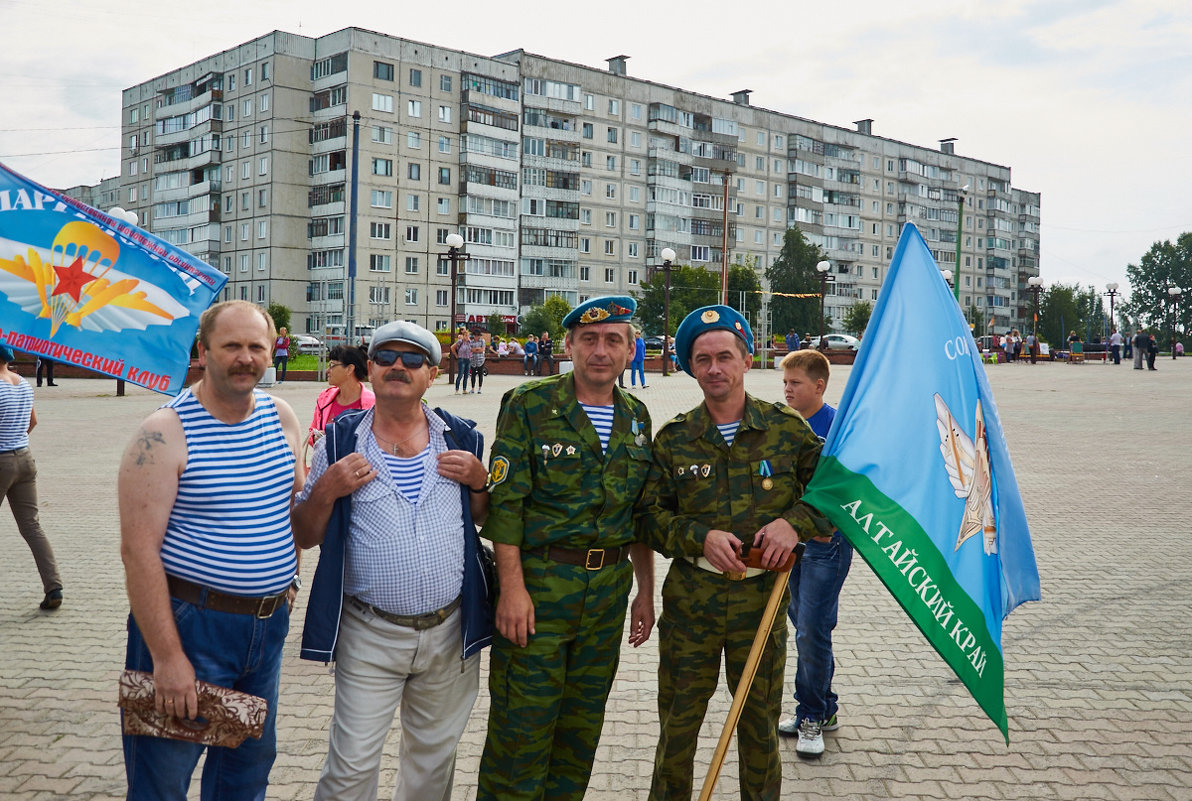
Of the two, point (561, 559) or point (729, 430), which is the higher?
point (729, 430)

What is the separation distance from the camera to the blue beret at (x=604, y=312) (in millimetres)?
3572

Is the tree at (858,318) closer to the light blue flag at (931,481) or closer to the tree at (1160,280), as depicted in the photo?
the tree at (1160,280)

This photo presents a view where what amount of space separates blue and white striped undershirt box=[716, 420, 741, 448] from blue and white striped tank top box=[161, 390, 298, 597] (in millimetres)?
1696

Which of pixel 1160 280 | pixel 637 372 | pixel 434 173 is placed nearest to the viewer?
pixel 637 372

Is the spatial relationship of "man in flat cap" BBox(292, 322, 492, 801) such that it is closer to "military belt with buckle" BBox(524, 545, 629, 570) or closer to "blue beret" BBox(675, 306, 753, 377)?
"military belt with buckle" BBox(524, 545, 629, 570)

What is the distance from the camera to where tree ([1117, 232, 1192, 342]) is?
12150 cm

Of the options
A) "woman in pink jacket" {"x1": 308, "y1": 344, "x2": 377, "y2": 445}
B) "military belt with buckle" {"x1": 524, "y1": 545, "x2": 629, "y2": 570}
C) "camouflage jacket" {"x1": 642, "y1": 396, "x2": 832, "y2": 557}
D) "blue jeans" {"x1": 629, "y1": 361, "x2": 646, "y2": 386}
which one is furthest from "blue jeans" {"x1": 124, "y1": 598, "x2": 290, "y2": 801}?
"blue jeans" {"x1": 629, "y1": 361, "x2": 646, "y2": 386}

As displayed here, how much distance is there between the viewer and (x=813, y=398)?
193 inches

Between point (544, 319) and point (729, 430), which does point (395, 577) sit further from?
point (544, 319)

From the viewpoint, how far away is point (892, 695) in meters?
5.48

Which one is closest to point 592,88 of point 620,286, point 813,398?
point 620,286

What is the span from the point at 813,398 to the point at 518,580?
7.16 ft

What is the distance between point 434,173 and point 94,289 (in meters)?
73.7

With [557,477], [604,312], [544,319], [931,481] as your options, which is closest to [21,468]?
[557,477]
